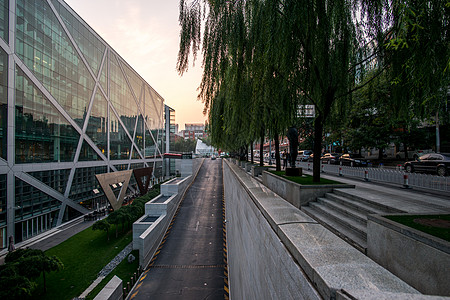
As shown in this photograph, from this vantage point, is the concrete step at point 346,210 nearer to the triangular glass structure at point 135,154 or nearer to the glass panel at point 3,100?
the glass panel at point 3,100

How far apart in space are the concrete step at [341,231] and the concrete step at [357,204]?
0.49 m

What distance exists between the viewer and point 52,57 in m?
23.7

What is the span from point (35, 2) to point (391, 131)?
40087 mm

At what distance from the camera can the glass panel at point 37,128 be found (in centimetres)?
1991

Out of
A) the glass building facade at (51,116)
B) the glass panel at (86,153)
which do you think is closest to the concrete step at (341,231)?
the glass building facade at (51,116)

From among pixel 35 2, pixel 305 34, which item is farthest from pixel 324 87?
pixel 35 2

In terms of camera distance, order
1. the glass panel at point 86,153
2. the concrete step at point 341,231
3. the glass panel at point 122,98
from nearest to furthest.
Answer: the concrete step at point 341,231
the glass panel at point 86,153
the glass panel at point 122,98

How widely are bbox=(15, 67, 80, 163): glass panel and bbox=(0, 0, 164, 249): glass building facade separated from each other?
0.31 feet

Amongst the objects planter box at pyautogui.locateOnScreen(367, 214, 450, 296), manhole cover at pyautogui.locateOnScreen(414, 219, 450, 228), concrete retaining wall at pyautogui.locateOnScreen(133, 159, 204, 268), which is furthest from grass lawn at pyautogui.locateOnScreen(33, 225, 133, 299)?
manhole cover at pyautogui.locateOnScreen(414, 219, 450, 228)

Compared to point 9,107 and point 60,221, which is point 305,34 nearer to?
point 9,107

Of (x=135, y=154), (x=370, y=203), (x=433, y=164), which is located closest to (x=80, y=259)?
(x=370, y=203)

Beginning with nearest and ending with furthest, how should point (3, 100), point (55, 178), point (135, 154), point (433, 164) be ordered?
point (433, 164)
point (3, 100)
point (55, 178)
point (135, 154)

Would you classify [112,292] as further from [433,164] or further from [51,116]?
[51,116]

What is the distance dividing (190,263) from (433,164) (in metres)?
17.9
